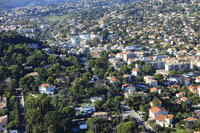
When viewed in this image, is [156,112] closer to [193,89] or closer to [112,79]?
[193,89]

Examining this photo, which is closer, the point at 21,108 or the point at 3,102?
the point at 3,102

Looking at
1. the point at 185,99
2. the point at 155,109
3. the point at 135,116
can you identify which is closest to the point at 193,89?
the point at 185,99

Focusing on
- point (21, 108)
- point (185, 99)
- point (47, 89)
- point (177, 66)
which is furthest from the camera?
point (177, 66)

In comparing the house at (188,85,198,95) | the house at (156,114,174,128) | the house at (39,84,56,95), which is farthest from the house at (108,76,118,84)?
the house at (156,114,174,128)

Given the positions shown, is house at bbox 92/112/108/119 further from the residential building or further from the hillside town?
the residential building

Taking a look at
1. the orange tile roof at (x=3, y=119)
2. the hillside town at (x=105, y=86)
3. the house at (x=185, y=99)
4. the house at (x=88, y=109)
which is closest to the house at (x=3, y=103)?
the hillside town at (x=105, y=86)

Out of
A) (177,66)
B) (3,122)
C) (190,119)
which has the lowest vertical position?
(190,119)

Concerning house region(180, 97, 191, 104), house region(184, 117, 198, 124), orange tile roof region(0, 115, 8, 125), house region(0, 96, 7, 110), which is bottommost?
house region(184, 117, 198, 124)

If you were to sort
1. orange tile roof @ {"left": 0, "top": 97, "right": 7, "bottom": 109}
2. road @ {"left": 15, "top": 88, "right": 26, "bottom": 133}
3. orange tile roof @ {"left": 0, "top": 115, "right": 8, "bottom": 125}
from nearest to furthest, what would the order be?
orange tile roof @ {"left": 0, "top": 115, "right": 8, "bottom": 125}, road @ {"left": 15, "top": 88, "right": 26, "bottom": 133}, orange tile roof @ {"left": 0, "top": 97, "right": 7, "bottom": 109}

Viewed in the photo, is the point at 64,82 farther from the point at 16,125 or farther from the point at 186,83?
the point at 186,83

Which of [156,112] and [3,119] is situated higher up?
[3,119]
